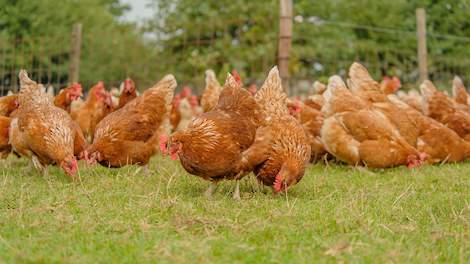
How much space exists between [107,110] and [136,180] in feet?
6.89

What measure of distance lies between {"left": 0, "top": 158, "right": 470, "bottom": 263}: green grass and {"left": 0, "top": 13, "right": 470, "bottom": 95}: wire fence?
8.68m

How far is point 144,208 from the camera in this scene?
411 cm

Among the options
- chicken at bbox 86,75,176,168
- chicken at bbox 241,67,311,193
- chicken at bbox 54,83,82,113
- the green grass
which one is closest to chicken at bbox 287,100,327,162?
chicken at bbox 86,75,176,168

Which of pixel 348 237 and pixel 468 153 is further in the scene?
pixel 468 153

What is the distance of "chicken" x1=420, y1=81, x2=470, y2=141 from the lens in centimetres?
801

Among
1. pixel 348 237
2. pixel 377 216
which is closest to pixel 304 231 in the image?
pixel 348 237

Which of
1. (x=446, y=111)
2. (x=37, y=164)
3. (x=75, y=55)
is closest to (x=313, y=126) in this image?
(x=446, y=111)

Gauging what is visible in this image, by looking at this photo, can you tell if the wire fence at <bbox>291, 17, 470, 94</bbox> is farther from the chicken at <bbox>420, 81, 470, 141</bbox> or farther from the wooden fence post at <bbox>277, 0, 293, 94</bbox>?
the chicken at <bbox>420, 81, 470, 141</bbox>

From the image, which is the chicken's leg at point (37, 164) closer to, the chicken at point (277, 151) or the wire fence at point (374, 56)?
the chicken at point (277, 151)

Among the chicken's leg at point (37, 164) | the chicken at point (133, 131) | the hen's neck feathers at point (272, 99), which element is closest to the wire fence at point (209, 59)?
the chicken at point (133, 131)

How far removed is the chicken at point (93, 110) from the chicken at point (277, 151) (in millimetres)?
2867

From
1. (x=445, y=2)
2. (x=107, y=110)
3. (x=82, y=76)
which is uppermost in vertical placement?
(x=445, y=2)

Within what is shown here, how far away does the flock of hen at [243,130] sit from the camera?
15.6 feet

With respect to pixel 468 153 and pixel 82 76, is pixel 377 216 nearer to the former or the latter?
pixel 468 153
